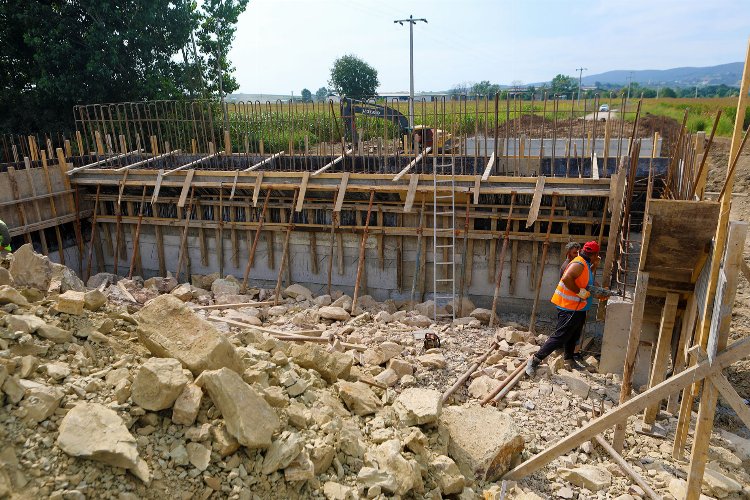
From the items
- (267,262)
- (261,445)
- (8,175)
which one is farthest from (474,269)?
(8,175)

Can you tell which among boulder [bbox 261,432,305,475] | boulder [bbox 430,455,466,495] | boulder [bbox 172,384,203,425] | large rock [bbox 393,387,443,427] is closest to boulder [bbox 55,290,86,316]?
boulder [bbox 172,384,203,425]

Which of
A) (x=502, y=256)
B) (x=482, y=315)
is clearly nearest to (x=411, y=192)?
(x=502, y=256)

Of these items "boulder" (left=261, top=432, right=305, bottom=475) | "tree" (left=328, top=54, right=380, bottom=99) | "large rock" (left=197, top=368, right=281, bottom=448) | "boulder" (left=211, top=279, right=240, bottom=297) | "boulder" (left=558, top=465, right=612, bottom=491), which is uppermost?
"tree" (left=328, top=54, right=380, bottom=99)

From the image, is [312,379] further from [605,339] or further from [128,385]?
[605,339]

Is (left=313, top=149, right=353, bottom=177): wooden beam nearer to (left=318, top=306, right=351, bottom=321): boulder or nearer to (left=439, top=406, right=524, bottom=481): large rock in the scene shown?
(left=318, top=306, right=351, bottom=321): boulder

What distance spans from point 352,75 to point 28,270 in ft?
134

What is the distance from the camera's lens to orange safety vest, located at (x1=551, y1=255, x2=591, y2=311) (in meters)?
7.44

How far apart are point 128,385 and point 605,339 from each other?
19.0 feet

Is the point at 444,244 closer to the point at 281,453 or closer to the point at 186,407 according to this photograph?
the point at 281,453

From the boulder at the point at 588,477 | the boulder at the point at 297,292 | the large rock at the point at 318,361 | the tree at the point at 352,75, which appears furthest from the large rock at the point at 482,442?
the tree at the point at 352,75

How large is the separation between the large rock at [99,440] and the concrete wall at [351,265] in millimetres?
7607

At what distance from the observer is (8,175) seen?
11320 millimetres

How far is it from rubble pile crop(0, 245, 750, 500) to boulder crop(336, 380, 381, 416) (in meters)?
0.02

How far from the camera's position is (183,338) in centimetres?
494
